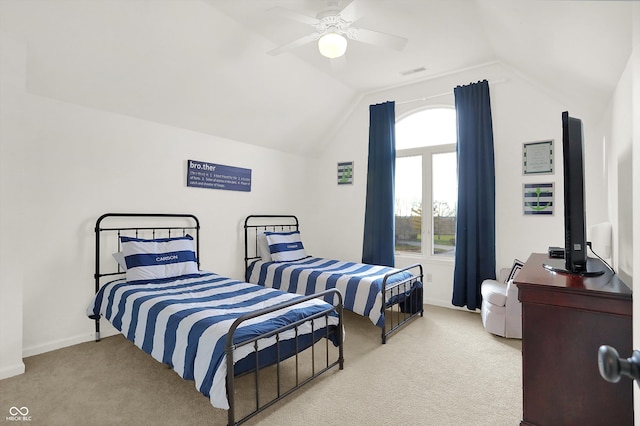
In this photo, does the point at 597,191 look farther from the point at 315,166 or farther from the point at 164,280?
the point at 164,280

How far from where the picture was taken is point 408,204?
15.7 ft

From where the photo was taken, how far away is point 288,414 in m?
2.04

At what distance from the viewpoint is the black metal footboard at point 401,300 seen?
3.26m

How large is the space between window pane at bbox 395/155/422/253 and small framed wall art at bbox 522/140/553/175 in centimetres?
129

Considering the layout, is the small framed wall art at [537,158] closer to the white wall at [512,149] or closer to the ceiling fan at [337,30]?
the white wall at [512,149]

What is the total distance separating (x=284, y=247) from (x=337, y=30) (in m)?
2.67

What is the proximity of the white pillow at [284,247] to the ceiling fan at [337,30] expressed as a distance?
2.41 m

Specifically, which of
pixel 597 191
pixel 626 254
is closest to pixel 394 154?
pixel 597 191

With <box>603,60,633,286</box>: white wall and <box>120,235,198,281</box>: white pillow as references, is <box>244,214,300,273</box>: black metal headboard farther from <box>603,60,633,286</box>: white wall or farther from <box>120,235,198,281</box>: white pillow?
<box>603,60,633,286</box>: white wall

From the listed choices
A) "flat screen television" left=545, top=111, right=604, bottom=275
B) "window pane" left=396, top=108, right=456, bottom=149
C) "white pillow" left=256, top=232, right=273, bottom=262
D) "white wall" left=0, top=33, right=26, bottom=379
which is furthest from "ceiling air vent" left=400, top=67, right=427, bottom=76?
"white wall" left=0, top=33, right=26, bottom=379

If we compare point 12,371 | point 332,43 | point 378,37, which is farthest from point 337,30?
point 12,371

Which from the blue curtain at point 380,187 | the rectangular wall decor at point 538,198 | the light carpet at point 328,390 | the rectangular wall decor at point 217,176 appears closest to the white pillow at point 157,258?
the light carpet at point 328,390

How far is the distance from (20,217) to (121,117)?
1.32 metres

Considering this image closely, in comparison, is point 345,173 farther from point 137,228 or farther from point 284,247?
point 137,228
